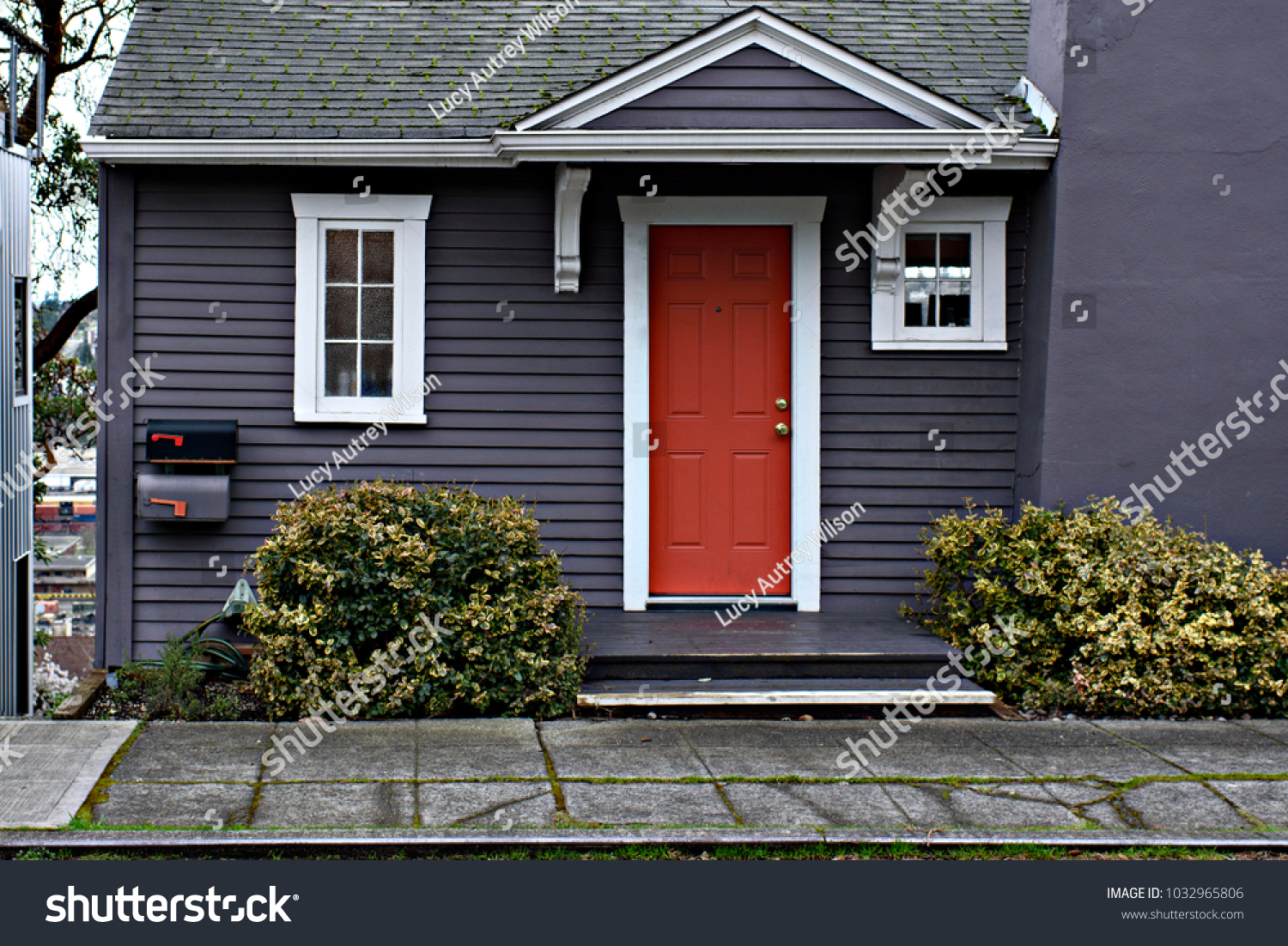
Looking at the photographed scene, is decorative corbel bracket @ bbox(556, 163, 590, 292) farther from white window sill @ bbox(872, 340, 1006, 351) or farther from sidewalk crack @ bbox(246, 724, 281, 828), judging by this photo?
sidewalk crack @ bbox(246, 724, 281, 828)

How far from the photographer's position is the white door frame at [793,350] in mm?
7059

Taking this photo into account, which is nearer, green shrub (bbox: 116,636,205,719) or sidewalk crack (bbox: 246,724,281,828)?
sidewalk crack (bbox: 246,724,281,828)

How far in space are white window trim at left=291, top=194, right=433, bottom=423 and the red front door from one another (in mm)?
1469

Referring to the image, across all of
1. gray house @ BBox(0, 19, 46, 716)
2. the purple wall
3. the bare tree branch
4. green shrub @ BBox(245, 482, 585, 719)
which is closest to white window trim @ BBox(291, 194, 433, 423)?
green shrub @ BBox(245, 482, 585, 719)

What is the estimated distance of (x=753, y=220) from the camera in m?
7.12

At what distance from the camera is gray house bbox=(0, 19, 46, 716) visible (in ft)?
21.3

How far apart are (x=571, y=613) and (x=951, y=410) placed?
9.36 ft

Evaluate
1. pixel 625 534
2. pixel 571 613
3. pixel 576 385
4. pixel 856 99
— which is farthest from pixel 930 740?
pixel 856 99

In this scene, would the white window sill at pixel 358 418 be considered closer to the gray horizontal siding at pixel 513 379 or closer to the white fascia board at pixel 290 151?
the gray horizontal siding at pixel 513 379

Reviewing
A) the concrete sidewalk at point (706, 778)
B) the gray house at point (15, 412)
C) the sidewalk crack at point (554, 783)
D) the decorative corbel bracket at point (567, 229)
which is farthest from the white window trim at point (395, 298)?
the sidewalk crack at point (554, 783)

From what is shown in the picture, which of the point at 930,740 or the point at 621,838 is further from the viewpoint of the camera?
the point at 930,740

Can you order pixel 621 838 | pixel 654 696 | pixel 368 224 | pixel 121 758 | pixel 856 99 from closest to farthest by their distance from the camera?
1. pixel 621 838
2. pixel 121 758
3. pixel 654 696
4. pixel 856 99
5. pixel 368 224

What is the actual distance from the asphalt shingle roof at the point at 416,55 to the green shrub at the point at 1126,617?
2798mm

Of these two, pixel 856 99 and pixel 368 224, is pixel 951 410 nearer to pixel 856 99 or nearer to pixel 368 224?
pixel 856 99
